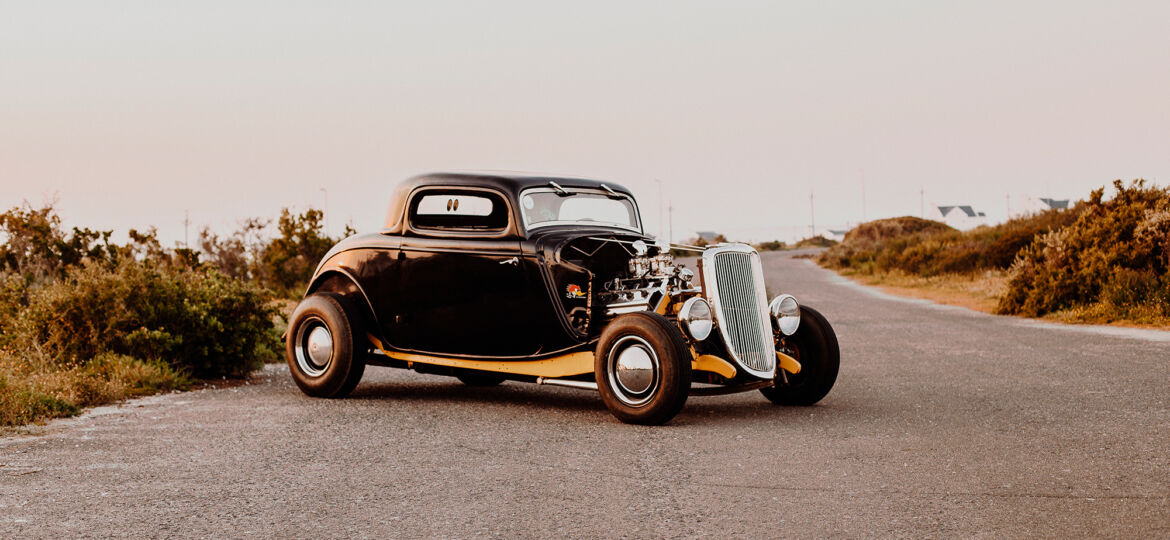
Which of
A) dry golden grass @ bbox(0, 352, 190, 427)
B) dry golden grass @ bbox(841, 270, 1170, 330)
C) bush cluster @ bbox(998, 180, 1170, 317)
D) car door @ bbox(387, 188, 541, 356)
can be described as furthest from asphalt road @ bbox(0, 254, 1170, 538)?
bush cluster @ bbox(998, 180, 1170, 317)

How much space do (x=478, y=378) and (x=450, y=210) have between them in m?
1.91

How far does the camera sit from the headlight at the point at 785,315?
27.9 ft

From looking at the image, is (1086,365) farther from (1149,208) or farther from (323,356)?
(1149,208)

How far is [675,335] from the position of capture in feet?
24.1

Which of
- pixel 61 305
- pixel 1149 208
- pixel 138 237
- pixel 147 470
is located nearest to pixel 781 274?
pixel 1149 208

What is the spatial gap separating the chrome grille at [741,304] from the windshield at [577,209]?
158cm

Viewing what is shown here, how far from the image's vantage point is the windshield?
8.92 metres

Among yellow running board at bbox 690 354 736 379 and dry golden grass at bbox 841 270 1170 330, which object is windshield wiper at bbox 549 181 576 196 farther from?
dry golden grass at bbox 841 270 1170 330

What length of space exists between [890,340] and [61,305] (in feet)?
35.7

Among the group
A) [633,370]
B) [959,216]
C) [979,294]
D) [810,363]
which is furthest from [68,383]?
[959,216]

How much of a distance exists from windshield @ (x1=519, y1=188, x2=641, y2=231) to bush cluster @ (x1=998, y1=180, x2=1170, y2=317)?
11752 mm

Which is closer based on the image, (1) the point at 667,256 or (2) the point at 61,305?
(1) the point at 667,256

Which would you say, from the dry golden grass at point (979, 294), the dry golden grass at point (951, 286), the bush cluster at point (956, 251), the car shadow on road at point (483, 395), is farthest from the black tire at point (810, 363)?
the bush cluster at point (956, 251)

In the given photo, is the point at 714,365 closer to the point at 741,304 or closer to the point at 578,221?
the point at 741,304
